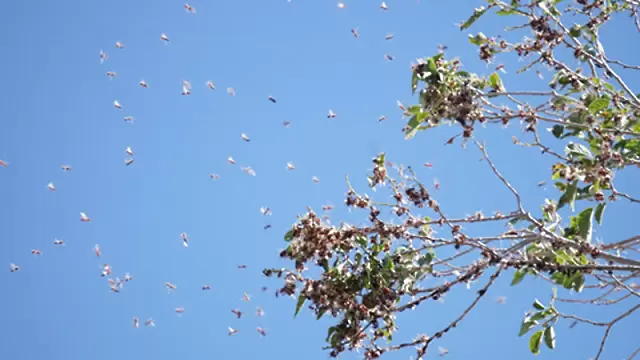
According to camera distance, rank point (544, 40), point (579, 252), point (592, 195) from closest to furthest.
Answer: point (579, 252) → point (592, 195) → point (544, 40)

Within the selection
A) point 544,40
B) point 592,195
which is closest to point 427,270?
point 592,195

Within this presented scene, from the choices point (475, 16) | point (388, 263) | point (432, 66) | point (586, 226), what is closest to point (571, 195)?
point (586, 226)

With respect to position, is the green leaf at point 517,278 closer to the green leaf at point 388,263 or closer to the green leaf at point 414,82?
the green leaf at point 388,263

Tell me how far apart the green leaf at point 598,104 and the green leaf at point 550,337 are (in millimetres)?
1476

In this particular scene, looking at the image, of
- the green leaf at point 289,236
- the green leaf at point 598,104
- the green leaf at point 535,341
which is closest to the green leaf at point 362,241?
the green leaf at point 289,236

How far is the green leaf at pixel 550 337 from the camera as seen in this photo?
5.77m

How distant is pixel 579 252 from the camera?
5023 mm

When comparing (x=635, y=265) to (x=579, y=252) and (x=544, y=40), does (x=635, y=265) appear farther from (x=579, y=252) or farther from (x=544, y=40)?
(x=544, y=40)

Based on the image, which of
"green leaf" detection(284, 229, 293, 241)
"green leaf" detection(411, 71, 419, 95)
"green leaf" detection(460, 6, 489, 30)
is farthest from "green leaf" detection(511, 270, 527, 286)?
"green leaf" detection(460, 6, 489, 30)

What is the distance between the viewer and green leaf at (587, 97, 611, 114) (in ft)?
17.4

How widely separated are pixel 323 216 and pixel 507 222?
1260 millimetres

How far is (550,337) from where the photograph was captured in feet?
18.9

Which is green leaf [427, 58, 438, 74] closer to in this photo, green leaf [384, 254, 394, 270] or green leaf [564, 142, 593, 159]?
green leaf [564, 142, 593, 159]

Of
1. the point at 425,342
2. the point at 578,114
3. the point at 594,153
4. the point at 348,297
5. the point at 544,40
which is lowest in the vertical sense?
the point at 425,342
